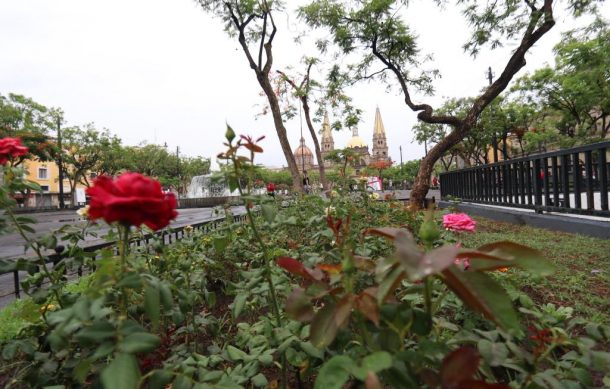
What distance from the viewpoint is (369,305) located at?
2.22 feet

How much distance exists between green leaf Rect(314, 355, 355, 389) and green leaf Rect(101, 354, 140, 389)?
0.33m

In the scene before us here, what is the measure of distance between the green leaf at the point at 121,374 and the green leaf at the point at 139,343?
0.01 metres

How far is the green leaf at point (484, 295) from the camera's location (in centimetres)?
57

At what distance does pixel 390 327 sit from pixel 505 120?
21677 mm

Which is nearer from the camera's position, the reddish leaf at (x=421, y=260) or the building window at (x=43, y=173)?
the reddish leaf at (x=421, y=260)

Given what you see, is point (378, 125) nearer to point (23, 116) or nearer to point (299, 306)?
point (23, 116)

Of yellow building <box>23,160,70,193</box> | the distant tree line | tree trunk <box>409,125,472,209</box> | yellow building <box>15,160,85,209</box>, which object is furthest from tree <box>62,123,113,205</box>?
tree trunk <box>409,125,472,209</box>

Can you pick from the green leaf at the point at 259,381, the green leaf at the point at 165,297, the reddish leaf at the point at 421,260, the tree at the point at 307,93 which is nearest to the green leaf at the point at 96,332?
the green leaf at the point at 165,297

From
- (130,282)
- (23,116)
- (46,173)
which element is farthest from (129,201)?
(46,173)

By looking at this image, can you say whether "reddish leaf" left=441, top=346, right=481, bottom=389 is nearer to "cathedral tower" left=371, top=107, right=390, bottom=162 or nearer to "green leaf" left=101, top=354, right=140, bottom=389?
"green leaf" left=101, top=354, right=140, bottom=389

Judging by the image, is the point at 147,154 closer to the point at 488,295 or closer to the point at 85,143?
the point at 85,143

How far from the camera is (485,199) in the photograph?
29.3 ft

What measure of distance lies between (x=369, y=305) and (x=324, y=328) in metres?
0.11

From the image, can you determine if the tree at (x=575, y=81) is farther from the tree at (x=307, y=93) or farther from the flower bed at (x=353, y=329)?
the flower bed at (x=353, y=329)
